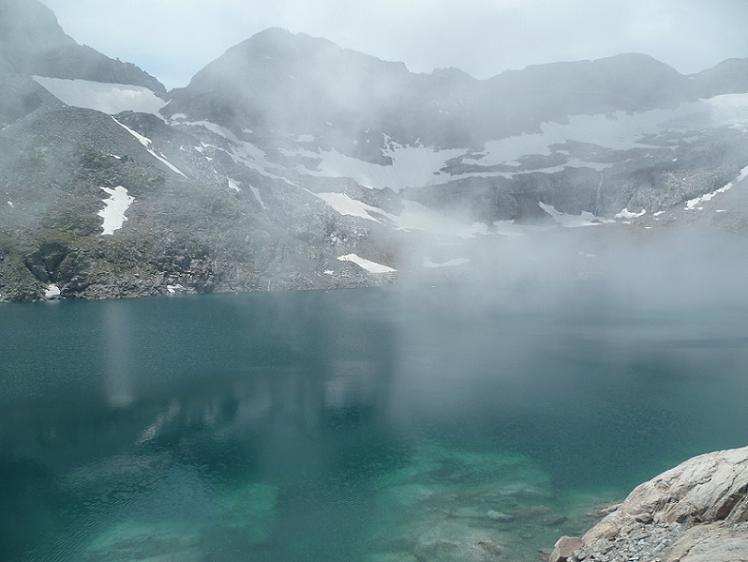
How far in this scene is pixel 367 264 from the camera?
572 feet

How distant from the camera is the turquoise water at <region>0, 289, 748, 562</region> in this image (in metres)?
29.2

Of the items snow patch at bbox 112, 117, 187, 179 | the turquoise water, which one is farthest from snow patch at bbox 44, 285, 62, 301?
snow patch at bbox 112, 117, 187, 179

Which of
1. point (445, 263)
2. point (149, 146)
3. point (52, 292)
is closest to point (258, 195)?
point (149, 146)

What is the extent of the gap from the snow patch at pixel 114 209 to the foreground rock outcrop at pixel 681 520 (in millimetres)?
134359

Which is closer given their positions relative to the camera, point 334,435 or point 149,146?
point 334,435

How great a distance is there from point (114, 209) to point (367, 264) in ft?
236

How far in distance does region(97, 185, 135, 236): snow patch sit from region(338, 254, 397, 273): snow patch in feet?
200

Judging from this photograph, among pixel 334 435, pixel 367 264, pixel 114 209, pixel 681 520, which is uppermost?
pixel 114 209

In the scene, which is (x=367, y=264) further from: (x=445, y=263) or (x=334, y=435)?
(x=334, y=435)

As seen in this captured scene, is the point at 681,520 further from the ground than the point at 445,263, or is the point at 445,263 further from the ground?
the point at 445,263

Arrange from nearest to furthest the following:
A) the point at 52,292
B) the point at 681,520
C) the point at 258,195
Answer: the point at 681,520
the point at 52,292
the point at 258,195

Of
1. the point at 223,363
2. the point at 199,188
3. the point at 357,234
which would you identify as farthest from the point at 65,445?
the point at 357,234

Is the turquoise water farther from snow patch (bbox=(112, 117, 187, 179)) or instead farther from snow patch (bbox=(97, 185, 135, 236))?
snow patch (bbox=(112, 117, 187, 179))

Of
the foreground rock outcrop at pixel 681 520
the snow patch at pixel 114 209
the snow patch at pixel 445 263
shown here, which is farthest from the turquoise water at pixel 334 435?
the snow patch at pixel 445 263
